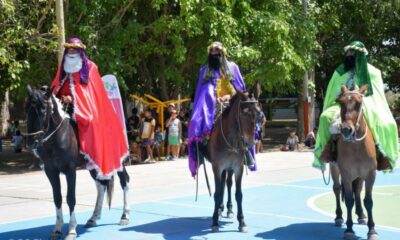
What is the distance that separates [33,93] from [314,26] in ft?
61.6

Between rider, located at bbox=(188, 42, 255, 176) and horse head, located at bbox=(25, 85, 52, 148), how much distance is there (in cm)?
243

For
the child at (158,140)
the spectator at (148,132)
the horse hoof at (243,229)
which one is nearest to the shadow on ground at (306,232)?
the horse hoof at (243,229)

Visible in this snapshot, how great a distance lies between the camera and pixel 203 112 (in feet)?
32.1

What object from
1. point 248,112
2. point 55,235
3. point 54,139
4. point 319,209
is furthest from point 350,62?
point 55,235

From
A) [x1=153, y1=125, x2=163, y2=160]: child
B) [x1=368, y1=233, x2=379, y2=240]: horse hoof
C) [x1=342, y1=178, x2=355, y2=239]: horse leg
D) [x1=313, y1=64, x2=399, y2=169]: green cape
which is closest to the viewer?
[x1=368, y1=233, x2=379, y2=240]: horse hoof

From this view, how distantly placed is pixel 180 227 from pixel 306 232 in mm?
1977

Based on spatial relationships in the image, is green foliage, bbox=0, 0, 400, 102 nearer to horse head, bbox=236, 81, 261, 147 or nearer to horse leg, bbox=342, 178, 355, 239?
horse head, bbox=236, 81, 261, 147

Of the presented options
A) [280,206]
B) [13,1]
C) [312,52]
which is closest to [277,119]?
[312,52]

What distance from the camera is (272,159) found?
861 inches

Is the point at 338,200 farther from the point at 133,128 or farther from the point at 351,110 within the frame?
the point at 133,128

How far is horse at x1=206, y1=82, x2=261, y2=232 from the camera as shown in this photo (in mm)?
9023

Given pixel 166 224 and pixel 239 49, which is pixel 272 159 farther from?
pixel 166 224

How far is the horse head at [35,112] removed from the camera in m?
8.35

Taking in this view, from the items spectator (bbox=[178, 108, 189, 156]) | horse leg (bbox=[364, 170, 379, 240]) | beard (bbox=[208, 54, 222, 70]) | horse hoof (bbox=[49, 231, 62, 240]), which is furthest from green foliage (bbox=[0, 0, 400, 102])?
horse leg (bbox=[364, 170, 379, 240])
